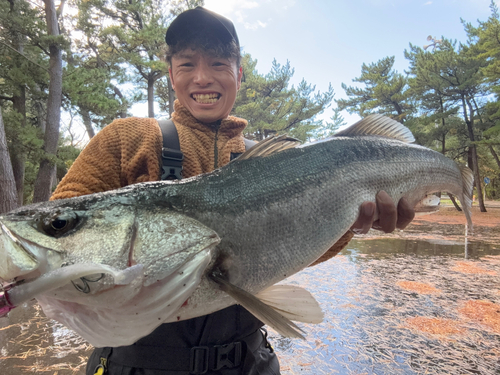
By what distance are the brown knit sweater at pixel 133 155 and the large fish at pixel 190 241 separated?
51 cm

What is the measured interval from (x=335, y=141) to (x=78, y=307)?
1.79 metres

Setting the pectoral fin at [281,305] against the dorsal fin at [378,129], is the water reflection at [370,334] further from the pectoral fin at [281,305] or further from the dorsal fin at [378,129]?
the dorsal fin at [378,129]

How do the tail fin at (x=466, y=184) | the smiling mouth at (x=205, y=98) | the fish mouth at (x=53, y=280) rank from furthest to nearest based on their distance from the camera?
the tail fin at (x=466, y=184)
the smiling mouth at (x=205, y=98)
the fish mouth at (x=53, y=280)

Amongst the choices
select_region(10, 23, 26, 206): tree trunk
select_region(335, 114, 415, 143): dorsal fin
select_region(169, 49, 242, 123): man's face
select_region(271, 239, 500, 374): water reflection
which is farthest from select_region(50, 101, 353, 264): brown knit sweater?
select_region(10, 23, 26, 206): tree trunk

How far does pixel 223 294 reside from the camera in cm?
145

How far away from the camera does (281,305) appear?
1631mm

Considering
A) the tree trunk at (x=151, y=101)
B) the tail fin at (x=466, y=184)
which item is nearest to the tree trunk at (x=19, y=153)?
the tree trunk at (x=151, y=101)

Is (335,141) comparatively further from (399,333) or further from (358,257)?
(358,257)

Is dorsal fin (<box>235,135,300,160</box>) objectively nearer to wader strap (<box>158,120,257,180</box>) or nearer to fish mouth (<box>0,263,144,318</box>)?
wader strap (<box>158,120,257,180</box>)

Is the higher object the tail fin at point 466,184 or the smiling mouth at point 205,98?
the smiling mouth at point 205,98

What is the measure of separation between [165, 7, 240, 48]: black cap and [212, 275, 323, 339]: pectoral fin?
1.74 m

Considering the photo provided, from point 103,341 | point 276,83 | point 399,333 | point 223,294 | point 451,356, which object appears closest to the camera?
point 103,341

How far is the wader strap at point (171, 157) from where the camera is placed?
1.97m

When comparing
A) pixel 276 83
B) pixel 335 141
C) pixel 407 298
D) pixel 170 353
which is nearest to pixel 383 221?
pixel 335 141
